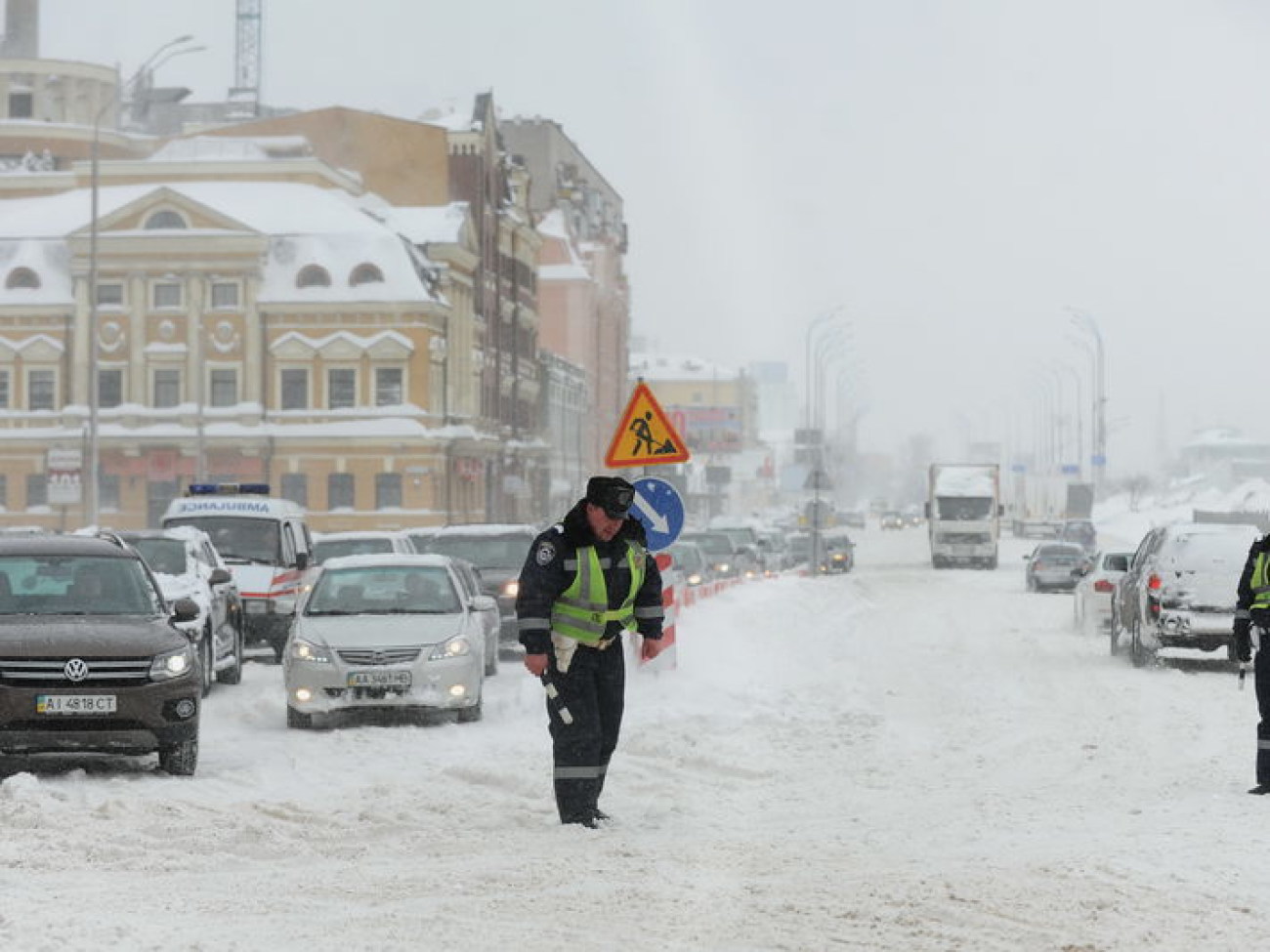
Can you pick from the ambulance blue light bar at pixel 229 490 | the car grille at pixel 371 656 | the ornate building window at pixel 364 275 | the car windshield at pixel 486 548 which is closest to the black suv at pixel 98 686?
the car grille at pixel 371 656

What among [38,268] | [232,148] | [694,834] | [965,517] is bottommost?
[694,834]

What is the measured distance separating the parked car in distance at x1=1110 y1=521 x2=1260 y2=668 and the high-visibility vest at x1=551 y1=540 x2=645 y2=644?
1454cm

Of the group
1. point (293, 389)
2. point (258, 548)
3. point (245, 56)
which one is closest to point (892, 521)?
point (245, 56)

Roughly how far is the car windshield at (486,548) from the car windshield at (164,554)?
678 centimetres

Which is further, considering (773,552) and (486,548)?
(773,552)

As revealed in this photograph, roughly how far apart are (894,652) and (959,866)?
19670 millimetres

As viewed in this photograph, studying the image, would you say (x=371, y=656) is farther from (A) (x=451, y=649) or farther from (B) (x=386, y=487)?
(B) (x=386, y=487)

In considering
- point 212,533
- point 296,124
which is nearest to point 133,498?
point 296,124

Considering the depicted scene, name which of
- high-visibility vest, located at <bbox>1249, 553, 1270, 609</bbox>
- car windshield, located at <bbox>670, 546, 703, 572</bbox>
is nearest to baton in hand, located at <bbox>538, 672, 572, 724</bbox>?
high-visibility vest, located at <bbox>1249, 553, 1270, 609</bbox>

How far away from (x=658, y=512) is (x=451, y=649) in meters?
3.11

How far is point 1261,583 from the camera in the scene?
14.4 m

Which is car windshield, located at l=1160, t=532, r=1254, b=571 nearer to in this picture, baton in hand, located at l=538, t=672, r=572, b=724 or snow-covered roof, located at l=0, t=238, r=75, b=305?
baton in hand, located at l=538, t=672, r=572, b=724

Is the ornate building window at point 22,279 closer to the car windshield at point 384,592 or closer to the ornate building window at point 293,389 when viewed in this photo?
the ornate building window at point 293,389

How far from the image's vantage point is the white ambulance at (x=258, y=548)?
28938 millimetres
